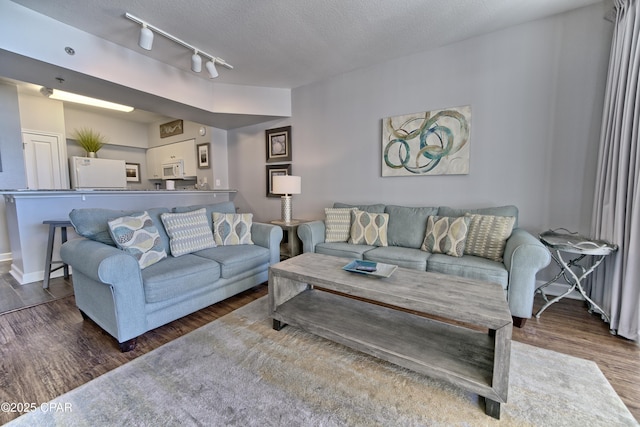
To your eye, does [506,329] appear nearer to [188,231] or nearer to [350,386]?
[350,386]

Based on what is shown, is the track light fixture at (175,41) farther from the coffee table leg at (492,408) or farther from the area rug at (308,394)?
the coffee table leg at (492,408)

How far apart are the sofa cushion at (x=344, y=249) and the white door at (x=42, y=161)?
4910 mm

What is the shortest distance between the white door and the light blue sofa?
11.9ft

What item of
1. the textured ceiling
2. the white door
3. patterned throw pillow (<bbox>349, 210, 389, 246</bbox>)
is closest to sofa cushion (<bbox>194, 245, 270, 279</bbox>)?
patterned throw pillow (<bbox>349, 210, 389, 246</bbox>)

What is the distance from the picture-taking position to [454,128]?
9.30 ft

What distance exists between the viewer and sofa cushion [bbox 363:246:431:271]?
2.34m

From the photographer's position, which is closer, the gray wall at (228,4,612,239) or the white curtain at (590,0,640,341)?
the white curtain at (590,0,640,341)

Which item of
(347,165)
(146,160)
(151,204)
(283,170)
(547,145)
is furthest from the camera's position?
(146,160)

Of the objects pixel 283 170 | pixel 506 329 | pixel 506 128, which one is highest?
pixel 506 128

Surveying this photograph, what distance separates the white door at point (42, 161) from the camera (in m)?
4.25

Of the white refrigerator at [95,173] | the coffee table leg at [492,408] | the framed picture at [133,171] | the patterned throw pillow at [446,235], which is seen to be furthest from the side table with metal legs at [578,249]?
the framed picture at [133,171]

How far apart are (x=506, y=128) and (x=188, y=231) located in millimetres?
3304

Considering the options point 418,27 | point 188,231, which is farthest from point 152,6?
point 418,27

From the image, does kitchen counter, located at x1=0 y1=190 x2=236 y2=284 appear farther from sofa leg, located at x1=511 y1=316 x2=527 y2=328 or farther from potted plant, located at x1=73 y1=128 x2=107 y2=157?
sofa leg, located at x1=511 y1=316 x2=527 y2=328
